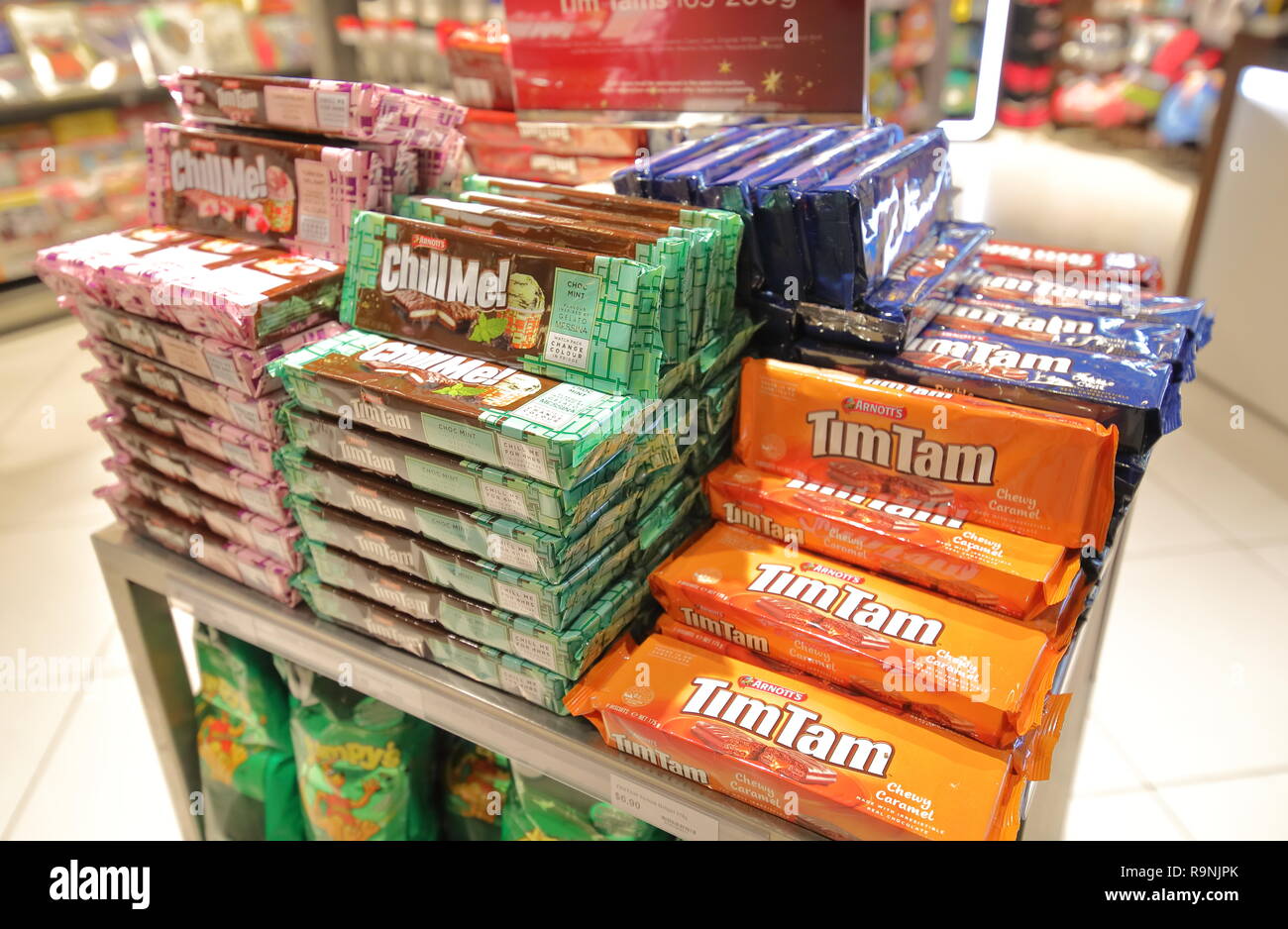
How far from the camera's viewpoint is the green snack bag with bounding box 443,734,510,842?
1.70 metres

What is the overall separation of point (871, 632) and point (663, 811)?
1.07 ft

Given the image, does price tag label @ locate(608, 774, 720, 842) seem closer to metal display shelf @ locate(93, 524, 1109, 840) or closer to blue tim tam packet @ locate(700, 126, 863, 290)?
metal display shelf @ locate(93, 524, 1109, 840)

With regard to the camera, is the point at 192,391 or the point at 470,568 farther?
the point at 192,391

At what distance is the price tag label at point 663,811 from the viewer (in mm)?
1051

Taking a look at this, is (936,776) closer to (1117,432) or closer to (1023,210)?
(1117,432)

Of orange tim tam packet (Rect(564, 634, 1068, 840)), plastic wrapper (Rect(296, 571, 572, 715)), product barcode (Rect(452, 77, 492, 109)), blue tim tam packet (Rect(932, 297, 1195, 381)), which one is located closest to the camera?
orange tim tam packet (Rect(564, 634, 1068, 840))

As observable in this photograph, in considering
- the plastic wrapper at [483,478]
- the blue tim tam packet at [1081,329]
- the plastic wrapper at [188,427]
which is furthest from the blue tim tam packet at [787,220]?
the plastic wrapper at [188,427]

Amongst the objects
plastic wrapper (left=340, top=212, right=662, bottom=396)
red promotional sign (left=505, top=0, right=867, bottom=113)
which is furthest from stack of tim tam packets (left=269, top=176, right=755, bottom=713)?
red promotional sign (left=505, top=0, right=867, bottom=113)

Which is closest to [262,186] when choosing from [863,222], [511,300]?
[511,300]

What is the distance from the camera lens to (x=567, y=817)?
4.60 feet

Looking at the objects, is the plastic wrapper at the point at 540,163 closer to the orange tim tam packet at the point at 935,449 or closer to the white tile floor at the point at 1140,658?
the orange tim tam packet at the point at 935,449

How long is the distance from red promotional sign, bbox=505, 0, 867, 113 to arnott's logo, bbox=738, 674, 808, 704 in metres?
0.98

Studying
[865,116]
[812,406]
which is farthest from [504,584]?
[865,116]

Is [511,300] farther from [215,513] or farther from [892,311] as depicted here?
[215,513]
